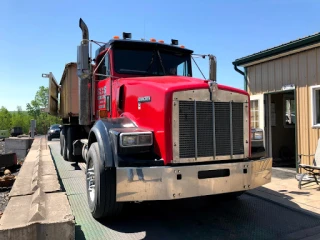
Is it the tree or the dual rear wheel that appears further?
the tree

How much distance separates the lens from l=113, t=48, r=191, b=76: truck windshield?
16.1 feet

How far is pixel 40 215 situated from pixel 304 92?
6.26 m

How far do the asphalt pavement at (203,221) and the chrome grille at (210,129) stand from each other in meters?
1.02

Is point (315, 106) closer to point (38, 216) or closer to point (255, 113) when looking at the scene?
point (255, 113)

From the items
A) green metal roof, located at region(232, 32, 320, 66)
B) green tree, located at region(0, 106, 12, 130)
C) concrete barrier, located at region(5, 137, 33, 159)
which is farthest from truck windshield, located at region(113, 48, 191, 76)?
green tree, located at region(0, 106, 12, 130)

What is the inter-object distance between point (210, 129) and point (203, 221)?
1394mm

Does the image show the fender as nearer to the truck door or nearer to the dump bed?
the truck door

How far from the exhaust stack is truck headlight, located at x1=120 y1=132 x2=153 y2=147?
5.02ft

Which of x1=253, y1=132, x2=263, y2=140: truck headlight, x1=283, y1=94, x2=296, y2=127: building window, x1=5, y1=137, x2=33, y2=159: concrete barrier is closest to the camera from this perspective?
x1=253, y1=132, x2=263, y2=140: truck headlight

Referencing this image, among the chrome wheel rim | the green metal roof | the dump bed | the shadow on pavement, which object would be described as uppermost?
the green metal roof

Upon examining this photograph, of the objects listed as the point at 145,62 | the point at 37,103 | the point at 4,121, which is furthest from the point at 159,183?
the point at 37,103

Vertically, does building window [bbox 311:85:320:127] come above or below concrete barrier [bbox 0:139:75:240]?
above

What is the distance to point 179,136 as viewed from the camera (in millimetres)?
3479

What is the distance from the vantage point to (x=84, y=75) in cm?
444
